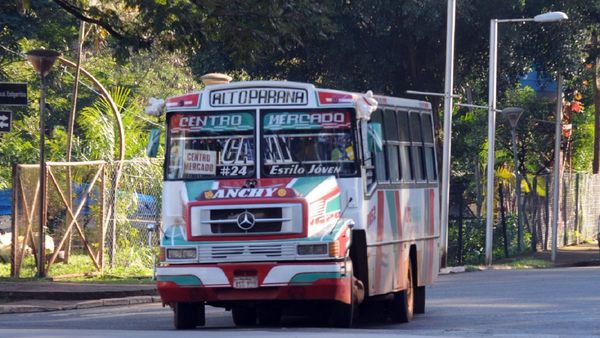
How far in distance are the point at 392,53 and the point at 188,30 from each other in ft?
40.1

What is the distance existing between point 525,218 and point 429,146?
21216mm

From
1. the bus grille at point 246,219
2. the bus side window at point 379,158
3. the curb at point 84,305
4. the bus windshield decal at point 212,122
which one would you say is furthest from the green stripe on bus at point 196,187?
the curb at point 84,305

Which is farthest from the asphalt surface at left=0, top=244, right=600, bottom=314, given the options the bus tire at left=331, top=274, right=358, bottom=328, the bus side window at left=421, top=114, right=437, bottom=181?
the bus tire at left=331, top=274, right=358, bottom=328

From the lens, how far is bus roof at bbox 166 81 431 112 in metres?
14.0

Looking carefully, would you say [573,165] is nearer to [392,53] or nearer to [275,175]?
[392,53]

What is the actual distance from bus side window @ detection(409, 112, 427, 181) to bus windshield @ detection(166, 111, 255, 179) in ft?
11.7

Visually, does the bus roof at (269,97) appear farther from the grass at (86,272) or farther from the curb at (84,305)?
the grass at (86,272)

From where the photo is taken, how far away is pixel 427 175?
58.0ft

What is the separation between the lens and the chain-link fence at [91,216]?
22719mm

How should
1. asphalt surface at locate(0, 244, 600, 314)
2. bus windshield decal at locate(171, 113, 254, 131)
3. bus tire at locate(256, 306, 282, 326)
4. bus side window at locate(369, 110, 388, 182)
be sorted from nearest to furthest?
bus windshield decal at locate(171, 113, 254, 131), bus side window at locate(369, 110, 388, 182), bus tire at locate(256, 306, 282, 326), asphalt surface at locate(0, 244, 600, 314)

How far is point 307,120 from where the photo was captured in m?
14.1

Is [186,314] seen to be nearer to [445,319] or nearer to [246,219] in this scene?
[246,219]

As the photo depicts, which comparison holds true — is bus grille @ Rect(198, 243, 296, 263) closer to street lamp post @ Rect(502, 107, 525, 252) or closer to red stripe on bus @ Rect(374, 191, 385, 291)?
red stripe on bus @ Rect(374, 191, 385, 291)

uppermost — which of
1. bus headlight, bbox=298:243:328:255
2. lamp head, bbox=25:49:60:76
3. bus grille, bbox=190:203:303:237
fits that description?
lamp head, bbox=25:49:60:76
